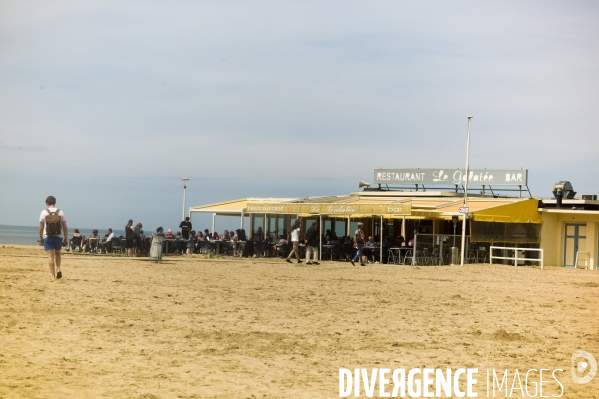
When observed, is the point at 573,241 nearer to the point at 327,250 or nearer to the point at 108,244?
the point at 327,250

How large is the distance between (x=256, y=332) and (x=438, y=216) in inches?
754

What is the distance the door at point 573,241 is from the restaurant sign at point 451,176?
3194mm

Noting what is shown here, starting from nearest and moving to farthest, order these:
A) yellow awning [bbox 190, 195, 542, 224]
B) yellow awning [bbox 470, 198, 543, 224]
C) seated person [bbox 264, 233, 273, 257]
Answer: yellow awning [bbox 190, 195, 542, 224], yellow awning [bbox 470, 198, 543, 224], seated person [bbox 264, 233, 273, 257]

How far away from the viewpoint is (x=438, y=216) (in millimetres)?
29219

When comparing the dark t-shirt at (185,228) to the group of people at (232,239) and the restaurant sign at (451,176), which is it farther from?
the restaurant sign at (451,176)

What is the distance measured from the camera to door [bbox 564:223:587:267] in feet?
111

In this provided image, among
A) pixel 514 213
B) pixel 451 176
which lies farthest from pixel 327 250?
pixel 451 176

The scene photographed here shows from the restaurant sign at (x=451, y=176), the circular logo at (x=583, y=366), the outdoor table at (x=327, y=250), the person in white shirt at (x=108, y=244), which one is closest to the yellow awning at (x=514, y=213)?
the restaurant sign at (x=451, y=176)

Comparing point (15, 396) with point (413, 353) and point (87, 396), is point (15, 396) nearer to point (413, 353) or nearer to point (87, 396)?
point (87, 396)

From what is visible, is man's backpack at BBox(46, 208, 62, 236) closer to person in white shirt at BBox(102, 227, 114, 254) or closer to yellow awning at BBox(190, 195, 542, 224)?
yellow awning at BBox(190, 195, 542, 224)

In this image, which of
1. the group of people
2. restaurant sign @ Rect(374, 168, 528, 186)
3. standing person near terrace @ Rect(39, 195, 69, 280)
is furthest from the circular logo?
restaurant sign @ Rect(374, 168, 528, 186)

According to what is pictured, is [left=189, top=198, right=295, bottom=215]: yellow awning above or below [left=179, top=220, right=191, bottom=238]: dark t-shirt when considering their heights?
above

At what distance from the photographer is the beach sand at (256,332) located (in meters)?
7.94

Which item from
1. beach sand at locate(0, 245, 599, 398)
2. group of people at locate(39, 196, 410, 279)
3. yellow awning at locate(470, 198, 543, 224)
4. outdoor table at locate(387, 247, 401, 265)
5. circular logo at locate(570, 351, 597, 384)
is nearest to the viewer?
beach sand at locate(0, 245, 599, 398)
